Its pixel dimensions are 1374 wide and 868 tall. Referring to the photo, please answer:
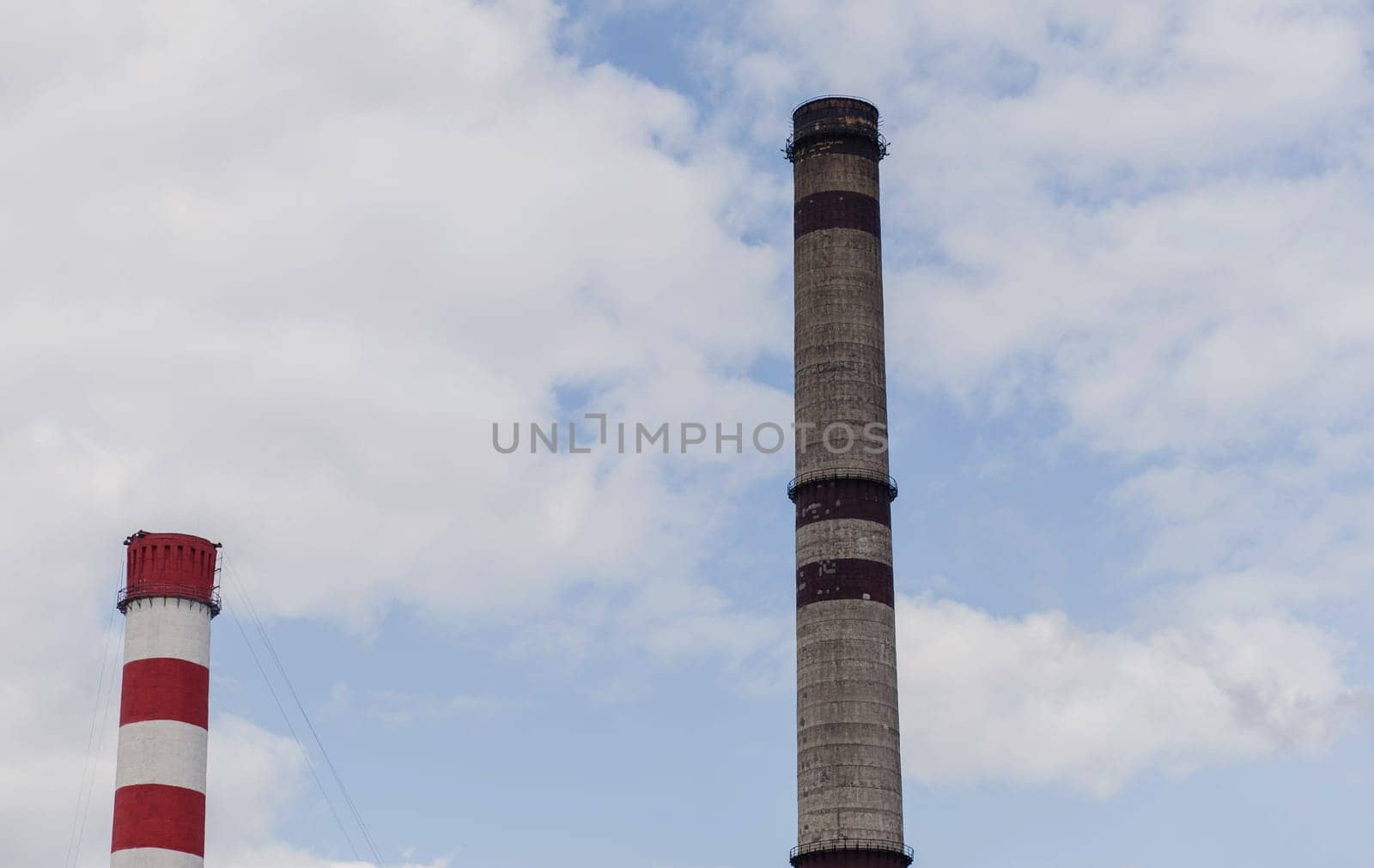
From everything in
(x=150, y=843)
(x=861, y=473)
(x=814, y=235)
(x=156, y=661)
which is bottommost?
(x=150, y=843)

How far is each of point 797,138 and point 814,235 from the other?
4676mm

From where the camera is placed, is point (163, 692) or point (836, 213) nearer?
point (163, 692)

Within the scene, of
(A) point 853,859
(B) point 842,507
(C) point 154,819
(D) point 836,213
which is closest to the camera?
(A) point 853,859

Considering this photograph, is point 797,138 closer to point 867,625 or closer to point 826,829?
point 867,625

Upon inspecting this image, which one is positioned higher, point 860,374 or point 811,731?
point 860,374

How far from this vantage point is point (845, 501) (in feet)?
253

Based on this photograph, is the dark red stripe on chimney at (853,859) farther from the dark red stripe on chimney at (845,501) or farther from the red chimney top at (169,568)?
the red chimney top at (169,568)

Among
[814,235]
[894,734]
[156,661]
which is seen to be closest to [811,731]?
[894,734]

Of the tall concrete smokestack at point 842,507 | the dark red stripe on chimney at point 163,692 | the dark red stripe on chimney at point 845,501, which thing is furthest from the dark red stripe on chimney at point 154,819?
the dark red stripe on chimney at point 845,501

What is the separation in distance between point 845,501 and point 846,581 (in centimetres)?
324

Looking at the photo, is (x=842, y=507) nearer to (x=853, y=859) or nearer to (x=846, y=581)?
(x=846, y=581)

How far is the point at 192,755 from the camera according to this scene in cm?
7625

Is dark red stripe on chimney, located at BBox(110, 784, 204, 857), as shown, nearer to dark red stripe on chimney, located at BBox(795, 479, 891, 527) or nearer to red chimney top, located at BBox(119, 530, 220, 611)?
red chimney top, located at BBox(119, 530, 220, 611)

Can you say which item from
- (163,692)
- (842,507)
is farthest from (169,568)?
(842,507)
